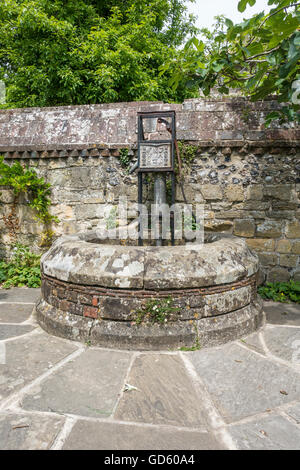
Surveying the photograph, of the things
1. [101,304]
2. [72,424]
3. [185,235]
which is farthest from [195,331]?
[185,235]

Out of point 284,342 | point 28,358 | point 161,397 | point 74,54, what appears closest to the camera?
point 161,397

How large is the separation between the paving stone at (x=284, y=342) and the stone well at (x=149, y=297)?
163mm

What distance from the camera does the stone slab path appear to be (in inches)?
51.1

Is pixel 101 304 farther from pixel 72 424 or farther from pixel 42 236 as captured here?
pixel 42 236

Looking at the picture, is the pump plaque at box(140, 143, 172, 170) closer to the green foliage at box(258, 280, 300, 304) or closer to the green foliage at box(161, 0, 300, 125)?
the green foliage at box(161, 0, 300, 125)

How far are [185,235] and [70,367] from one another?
2234 millimetres

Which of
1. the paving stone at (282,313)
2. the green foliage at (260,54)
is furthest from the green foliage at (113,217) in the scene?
the paving stone at (282,313)

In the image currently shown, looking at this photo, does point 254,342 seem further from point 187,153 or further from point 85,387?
point 187,153

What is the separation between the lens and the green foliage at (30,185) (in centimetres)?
410

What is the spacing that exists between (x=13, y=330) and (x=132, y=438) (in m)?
1.61

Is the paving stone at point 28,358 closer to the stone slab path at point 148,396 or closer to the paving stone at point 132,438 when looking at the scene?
the stone slab path at point 148,396

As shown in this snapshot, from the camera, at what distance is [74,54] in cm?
786

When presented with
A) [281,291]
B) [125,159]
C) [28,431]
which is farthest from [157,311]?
[125,159]

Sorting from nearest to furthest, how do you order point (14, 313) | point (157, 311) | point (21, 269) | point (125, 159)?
point (157, 311) < point (14, 313) < point (125, 159) < point (21, 269)
